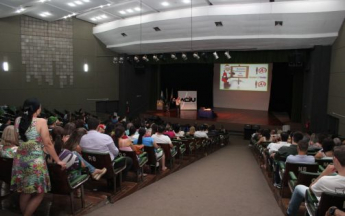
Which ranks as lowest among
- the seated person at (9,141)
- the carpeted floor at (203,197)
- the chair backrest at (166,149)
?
the carpeted floor at (203,197)

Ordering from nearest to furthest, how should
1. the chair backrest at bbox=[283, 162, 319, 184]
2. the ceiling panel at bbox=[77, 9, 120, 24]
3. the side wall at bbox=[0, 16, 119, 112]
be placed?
the chair backrest at bbox=[283, 162, 319, 184], the side wall at bbox=[0, 16, 119, 112], the ceiling panel at bbox=[77, 9, 120, 24]

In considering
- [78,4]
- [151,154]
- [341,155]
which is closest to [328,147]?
[341,155]

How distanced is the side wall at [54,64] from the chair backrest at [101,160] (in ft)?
34.5

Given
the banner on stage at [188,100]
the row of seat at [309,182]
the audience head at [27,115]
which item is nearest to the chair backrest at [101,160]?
the audience head at [27,115]

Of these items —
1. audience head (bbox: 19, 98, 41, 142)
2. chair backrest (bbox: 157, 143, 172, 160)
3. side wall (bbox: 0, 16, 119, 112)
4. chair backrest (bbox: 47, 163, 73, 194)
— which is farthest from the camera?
side wall (bbox: 0, 16, 119, 112)

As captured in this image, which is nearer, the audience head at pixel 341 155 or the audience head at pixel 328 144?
the audience head at pixel 341 155

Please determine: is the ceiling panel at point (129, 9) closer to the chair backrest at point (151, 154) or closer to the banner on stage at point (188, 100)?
the banner on stage at point (188, 100)

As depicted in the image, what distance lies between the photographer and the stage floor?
1412 cm

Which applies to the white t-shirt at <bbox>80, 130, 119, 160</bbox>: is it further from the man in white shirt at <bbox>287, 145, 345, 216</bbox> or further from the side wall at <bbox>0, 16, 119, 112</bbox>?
the side wall at <bbox>0, 16, 119, 112</bbox>

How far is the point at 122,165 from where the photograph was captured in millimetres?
4176

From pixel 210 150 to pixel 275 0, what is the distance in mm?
5708

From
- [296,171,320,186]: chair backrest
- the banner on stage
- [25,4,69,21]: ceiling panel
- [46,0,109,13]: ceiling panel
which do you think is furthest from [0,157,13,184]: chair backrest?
the banner on stage

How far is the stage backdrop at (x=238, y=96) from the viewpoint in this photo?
1772 cm

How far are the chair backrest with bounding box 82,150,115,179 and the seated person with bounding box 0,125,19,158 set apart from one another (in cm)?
91
